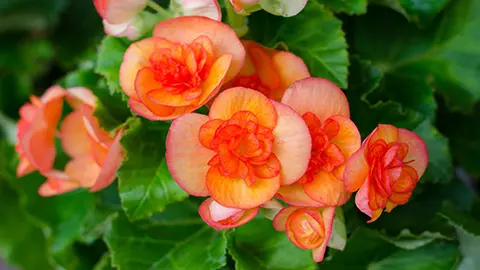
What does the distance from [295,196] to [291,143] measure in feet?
0.18

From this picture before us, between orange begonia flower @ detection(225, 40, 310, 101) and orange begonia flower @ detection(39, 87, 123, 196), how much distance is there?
0.16 metres

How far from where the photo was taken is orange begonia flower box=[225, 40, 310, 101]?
60 centimetres

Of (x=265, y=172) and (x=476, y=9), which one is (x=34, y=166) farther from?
(x=476, y=9)

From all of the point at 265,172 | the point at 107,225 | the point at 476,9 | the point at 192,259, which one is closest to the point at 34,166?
the point at 107,225

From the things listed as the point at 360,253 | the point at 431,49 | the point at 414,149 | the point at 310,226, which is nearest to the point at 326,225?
the point at 310,226

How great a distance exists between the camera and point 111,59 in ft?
2.27

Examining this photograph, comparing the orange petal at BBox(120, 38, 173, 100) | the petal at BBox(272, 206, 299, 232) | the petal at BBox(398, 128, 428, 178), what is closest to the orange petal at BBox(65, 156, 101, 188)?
the orange petal at BBox(120, 38, 173, 100)

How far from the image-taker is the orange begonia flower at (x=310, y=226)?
537 millimetres

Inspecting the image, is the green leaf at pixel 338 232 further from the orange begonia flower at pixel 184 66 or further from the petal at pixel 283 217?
the orange begonia flower at pixel 184 66

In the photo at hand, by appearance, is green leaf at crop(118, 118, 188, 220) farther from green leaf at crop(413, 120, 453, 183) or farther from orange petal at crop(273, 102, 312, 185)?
green leaf at crop(413, 120, 453, 183)

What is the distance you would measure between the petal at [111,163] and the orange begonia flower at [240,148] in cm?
13

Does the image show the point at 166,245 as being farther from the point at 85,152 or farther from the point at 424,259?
the point at 424,259

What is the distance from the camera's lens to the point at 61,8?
1290 mm

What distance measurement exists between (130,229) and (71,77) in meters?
0.27
